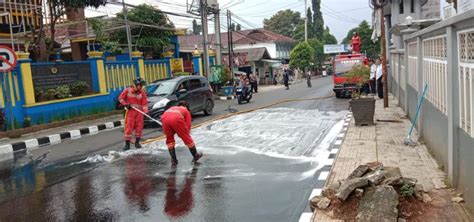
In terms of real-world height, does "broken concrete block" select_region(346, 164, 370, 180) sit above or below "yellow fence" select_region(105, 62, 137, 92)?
below

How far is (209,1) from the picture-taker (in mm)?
26828

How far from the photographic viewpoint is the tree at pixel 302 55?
53.5 meters

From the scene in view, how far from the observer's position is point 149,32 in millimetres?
26172

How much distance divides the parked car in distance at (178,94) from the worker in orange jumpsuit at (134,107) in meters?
3.23

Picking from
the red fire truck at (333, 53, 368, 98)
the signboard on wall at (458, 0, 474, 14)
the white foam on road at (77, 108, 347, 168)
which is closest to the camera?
the signboard on wall at (458, 0, 474, 14)

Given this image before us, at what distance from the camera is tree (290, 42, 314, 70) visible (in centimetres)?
5350

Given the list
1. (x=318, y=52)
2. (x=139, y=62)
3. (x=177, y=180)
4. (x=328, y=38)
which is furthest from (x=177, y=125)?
(x=328, y=38)

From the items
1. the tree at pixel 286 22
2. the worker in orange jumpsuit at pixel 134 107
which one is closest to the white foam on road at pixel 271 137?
the worker in orange jumpsuit at pixel 134 107

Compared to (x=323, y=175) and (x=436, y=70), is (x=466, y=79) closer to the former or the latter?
(x=436, y=70)

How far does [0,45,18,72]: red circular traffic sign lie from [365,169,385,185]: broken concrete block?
36.6 ft

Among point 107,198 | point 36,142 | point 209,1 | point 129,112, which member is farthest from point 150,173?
point 209,1

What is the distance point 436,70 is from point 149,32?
20970 millimetres

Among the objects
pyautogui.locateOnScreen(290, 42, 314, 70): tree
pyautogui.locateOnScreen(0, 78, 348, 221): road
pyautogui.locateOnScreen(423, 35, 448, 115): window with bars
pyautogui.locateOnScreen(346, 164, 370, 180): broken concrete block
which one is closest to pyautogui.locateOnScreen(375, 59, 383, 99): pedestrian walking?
pyautogui.locateOnScreen(0, 78, 348, 221): road

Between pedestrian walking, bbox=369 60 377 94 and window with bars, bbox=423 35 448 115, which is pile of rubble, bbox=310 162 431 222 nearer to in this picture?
window with bars, bbox=423 35 448 115
